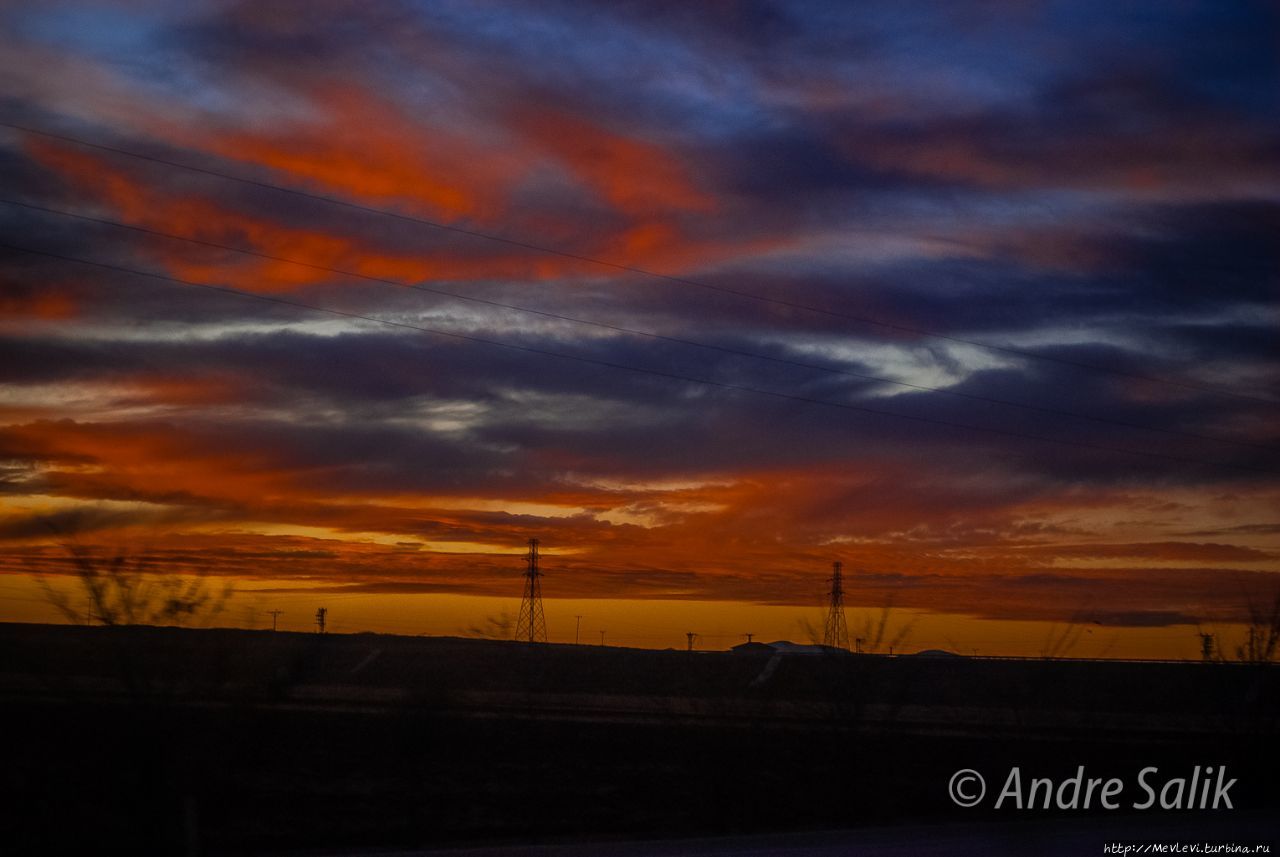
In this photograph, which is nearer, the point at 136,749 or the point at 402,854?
the point at 402,854

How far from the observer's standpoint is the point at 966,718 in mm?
63438

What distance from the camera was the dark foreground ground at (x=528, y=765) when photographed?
869 inches

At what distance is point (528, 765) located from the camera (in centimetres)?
3809

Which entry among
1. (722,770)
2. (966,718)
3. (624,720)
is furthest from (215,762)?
(966,718)

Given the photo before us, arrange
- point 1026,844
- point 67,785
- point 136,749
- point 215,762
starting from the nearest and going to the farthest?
point 1026,844, point 136,749, point 215,762, point 67,785

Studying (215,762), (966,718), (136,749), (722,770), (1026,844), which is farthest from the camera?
(966,718)

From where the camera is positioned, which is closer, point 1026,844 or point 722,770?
point 1026,844

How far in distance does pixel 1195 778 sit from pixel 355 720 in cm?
2858

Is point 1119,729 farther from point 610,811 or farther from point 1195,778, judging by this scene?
point 610,811

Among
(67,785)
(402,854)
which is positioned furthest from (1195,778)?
(67,785)

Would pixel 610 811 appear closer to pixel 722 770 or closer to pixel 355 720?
pixel 722 770

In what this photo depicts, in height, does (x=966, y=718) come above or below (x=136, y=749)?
below

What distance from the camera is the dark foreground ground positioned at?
2206 cm

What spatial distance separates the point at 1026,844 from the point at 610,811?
13500 mm
